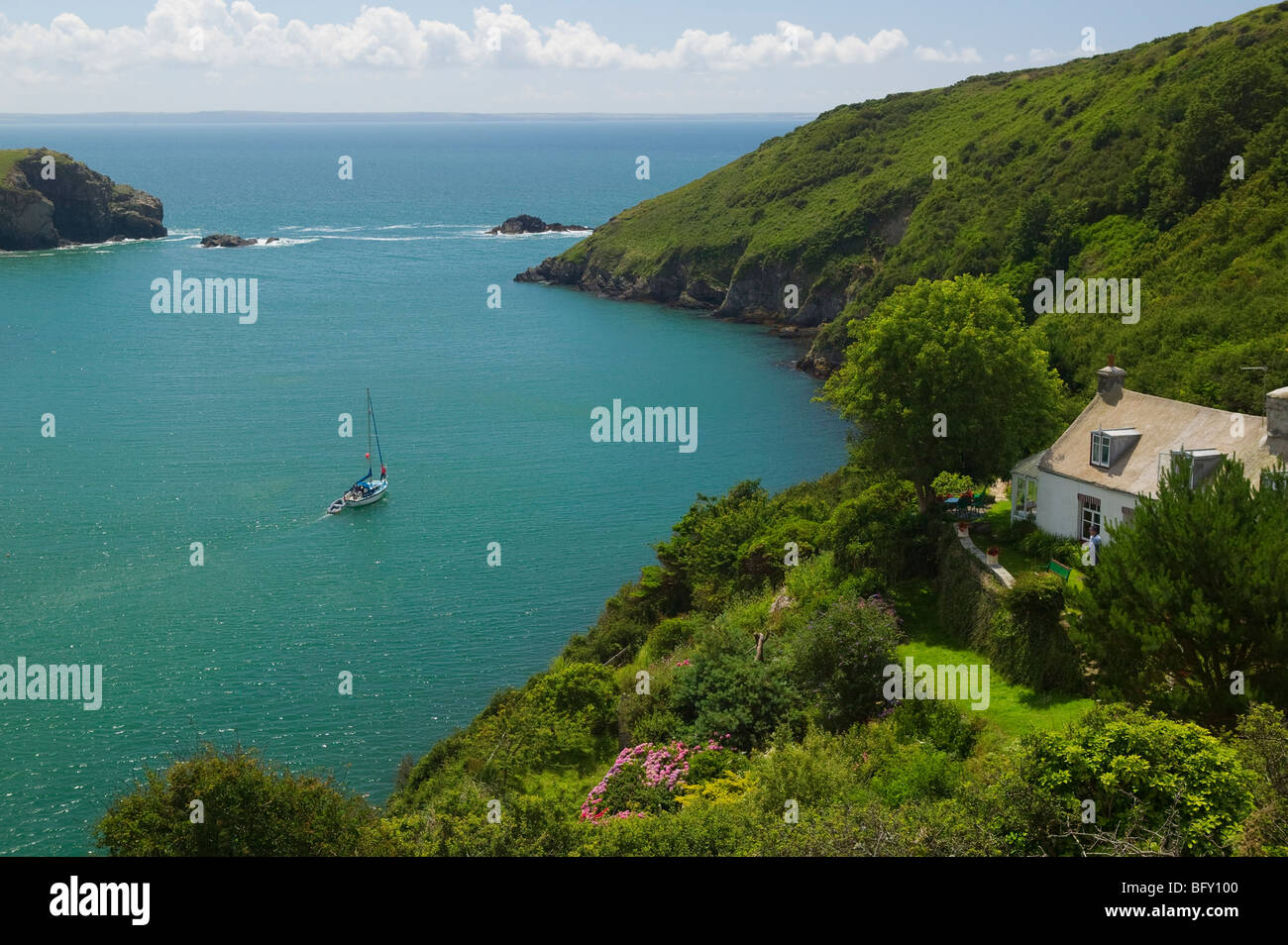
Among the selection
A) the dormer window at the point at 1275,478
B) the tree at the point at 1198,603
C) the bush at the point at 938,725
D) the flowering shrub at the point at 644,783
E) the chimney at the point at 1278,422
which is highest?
the chimney at the point at 1278,422

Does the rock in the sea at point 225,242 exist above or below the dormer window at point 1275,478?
above

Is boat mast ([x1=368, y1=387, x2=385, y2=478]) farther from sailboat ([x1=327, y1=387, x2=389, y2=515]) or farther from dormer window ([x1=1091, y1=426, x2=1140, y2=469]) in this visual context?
dormer window ([x1=1091, y1=426, x2=1140, y2=469])

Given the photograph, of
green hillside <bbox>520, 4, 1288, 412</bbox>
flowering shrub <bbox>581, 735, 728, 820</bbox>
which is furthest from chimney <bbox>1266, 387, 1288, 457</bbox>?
flowering shrub <bbox>581, 735, 728, 820</bbox>

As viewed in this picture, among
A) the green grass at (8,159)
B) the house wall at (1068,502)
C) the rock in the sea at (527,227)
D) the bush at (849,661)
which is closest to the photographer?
the bush at (849,661)

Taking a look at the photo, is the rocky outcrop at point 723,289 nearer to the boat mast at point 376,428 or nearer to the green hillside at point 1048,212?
the green hillside at point 1048,212

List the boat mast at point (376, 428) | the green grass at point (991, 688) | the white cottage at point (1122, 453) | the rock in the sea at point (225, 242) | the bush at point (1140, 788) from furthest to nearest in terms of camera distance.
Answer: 1. the rock in the sea at point (225, 242)
2. the boat mast at point (376, 428)
3. the white cottage at point (1122, 453)
4. the green grass at point (991, 688)
5. the bush at point (1140, 788)

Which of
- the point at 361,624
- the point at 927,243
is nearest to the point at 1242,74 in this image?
the point at 927,243

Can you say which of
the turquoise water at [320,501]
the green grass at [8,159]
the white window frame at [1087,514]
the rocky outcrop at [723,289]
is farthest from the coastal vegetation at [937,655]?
the green grass at [8,159]
